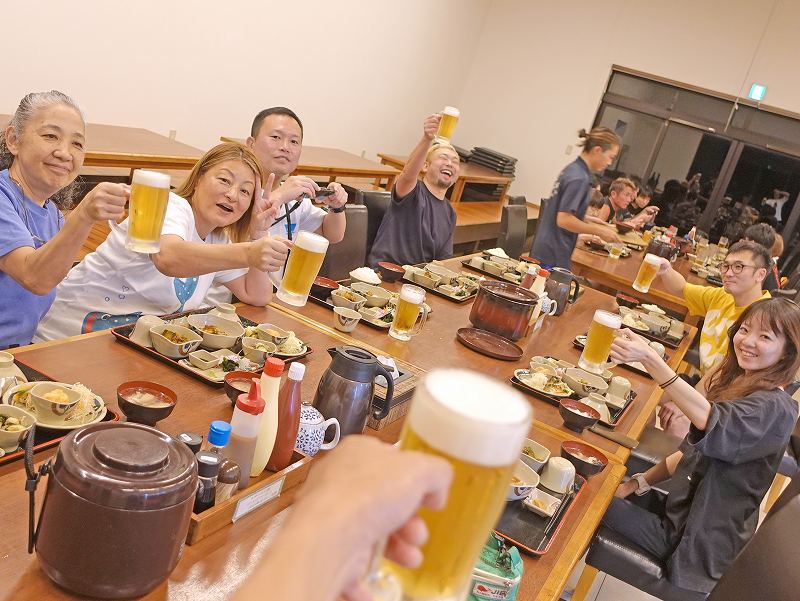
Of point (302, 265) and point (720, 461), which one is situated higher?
point (302, 265)

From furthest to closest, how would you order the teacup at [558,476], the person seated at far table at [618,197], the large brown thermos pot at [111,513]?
the person seated at far table at [618,197] → the teacup at [558,476] → the large brown thermos pot at [111,513]

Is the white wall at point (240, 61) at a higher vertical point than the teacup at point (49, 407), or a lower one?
higher

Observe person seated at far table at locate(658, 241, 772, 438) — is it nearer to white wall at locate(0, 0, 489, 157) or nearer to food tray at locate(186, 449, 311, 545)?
food tray at locate(186, 449, 311, 545)

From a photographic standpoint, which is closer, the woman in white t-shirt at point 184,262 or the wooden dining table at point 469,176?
the woman in white t-shirt at point 184,262

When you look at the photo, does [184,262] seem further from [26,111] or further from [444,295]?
[444,295]

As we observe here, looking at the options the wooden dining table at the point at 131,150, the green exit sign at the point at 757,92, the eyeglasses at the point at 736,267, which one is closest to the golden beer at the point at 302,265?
the wooden dining table at the point at 131,150

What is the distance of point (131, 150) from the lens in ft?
13.9

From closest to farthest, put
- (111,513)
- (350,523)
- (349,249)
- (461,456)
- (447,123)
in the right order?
(350,523) < (461,456) < (111,513) < (447,123) < (349,249)

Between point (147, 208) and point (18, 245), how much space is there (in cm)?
49

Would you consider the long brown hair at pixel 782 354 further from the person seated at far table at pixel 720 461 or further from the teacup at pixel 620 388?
the teacup at pixel 620 388

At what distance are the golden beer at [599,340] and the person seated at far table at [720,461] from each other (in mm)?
50

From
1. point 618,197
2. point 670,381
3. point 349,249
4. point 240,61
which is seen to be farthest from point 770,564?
point 618,197

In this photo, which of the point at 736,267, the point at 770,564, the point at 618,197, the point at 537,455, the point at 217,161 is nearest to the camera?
the point at 770,564

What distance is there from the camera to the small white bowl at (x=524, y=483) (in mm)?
1804
